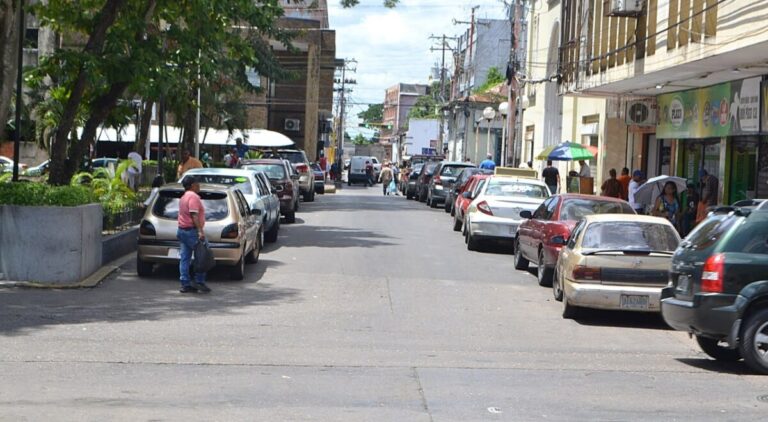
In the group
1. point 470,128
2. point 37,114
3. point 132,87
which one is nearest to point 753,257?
point 132,87

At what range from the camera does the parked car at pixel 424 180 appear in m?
46.6

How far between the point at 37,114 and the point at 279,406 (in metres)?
38.7

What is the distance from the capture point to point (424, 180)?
4697 cm

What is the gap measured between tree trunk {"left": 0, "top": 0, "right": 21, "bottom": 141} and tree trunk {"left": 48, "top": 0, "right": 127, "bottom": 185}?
1.70 m

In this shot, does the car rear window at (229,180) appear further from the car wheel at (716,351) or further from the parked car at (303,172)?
the parked car at (303,172)

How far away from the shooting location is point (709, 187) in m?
23.1

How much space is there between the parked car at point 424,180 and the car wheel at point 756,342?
34991 mm

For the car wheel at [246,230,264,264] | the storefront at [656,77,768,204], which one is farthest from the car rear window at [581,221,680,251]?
the storefront at [656,77,768,204]

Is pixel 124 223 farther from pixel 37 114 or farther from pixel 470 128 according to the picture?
pixel 470 128

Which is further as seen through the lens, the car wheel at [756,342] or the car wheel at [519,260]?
the car wheel at [519,260]

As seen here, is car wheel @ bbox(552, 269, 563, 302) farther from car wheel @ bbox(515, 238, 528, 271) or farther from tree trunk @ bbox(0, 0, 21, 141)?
tree trunk @ bbox(0, 0, 21, 141)

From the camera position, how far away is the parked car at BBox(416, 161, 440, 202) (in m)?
46.6

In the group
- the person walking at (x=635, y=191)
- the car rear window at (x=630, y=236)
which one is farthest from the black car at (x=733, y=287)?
the person walking at (x=635, y=191)

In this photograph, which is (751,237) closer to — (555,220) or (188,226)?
(555,220)
